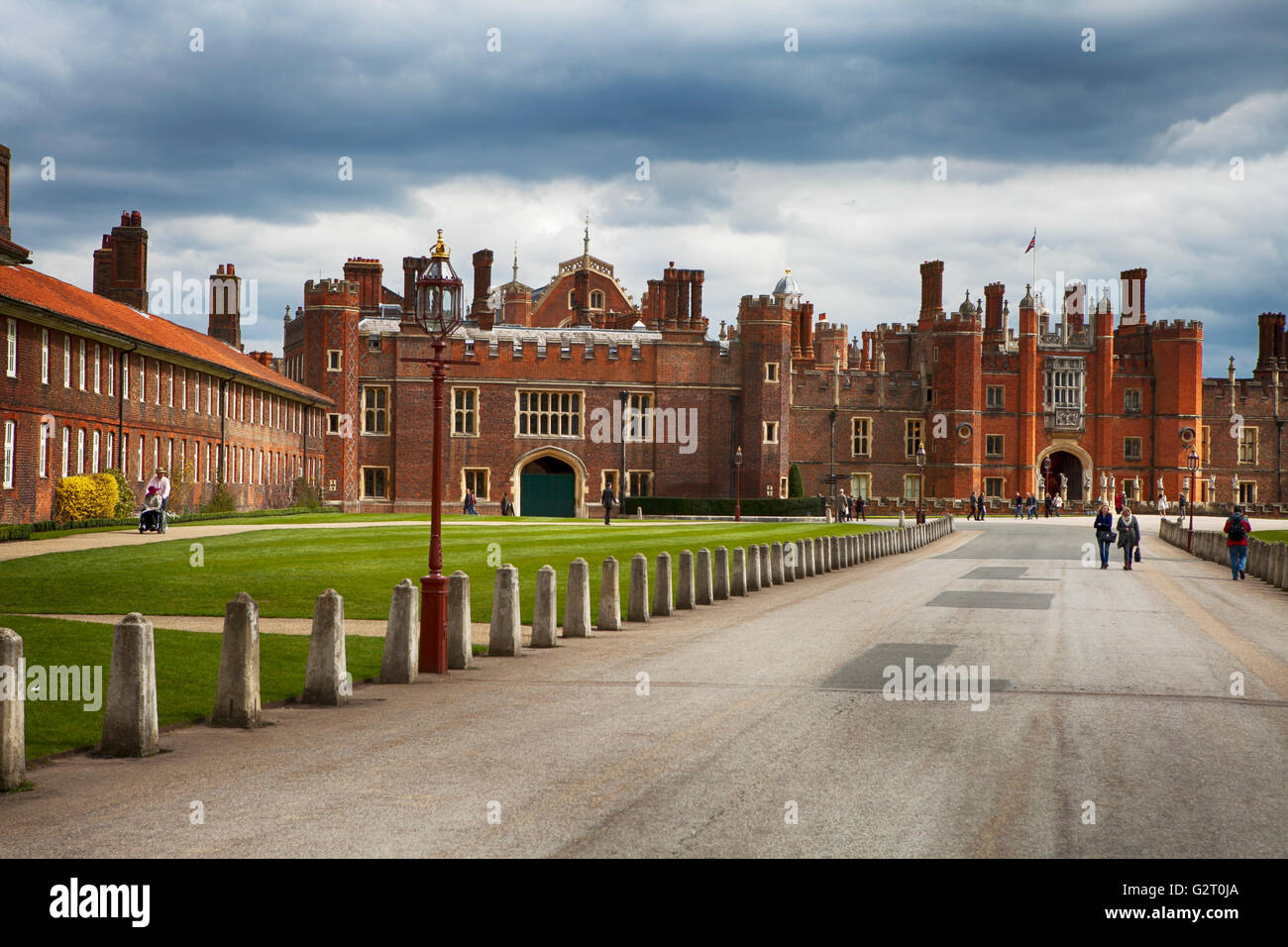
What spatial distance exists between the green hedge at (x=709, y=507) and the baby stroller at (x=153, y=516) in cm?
3289

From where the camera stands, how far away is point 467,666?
40.1ft

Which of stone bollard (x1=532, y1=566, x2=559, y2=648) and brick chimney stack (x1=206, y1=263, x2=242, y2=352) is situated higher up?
brick chimney stack (x1=206, y1=263, x2=242, y2=352)

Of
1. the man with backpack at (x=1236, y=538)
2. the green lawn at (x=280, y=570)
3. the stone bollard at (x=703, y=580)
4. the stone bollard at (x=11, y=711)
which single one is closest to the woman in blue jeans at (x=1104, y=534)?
the man with backpack at (x=1236, y=538)

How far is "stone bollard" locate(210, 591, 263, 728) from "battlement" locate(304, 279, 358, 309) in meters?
56.5

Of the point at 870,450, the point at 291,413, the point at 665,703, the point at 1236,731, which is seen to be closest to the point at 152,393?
the point at 291,413

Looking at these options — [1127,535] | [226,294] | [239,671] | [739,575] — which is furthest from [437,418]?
[226,294]

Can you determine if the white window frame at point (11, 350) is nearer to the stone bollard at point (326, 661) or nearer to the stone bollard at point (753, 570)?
the stone bollard at point (753, 570)

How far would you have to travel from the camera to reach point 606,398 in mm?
67250

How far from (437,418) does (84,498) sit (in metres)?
25.3

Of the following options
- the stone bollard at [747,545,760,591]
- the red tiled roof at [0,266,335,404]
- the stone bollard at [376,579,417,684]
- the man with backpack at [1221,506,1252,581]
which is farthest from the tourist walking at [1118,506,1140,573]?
the red tiled roof at [0,266,335,404]

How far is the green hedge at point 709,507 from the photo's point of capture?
201ft

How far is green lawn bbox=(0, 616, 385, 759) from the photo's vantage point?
8883 mm

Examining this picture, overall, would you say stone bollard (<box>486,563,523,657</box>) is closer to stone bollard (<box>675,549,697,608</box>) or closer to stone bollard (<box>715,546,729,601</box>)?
stone bollard (<box>675,549,697,608</box>)
